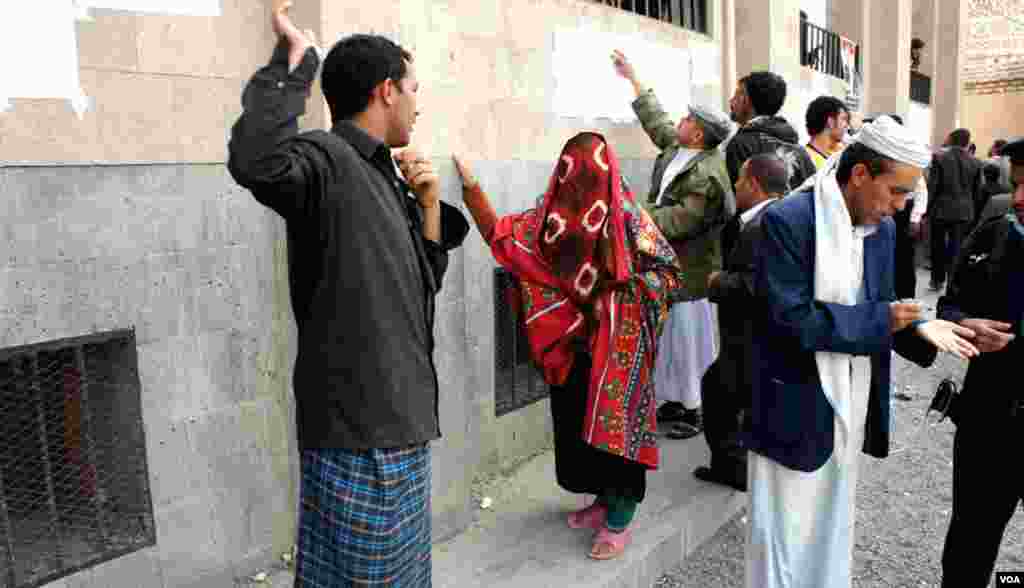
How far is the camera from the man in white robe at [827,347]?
2.40 meters

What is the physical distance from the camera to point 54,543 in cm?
272

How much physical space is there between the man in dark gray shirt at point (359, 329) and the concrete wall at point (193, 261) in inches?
47.3

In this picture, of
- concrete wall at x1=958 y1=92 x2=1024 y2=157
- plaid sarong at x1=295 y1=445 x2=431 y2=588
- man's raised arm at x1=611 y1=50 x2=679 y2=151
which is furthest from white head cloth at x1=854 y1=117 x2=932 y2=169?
concrete wall at x1=958 y1=92 x2=1024 y2=157

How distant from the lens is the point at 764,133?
178 inches

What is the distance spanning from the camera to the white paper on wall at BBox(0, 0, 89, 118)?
2521 mm

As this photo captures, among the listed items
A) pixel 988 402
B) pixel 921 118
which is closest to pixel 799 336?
pixel 988 402

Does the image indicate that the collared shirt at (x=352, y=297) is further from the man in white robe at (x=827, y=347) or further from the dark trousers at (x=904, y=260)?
the dark trousers at (x=904, y=260)

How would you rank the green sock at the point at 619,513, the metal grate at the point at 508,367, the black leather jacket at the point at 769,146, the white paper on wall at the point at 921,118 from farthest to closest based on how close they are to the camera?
the white paper on wall at the point at 921,118
the metal grate at the point at 508,367
the black leather jacket at the point at 769,146
the green sock at the point at 619,513

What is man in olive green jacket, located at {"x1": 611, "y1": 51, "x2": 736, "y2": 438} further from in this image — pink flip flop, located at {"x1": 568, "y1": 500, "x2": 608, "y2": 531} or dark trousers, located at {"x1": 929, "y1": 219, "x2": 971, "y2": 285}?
dark trousers, located at {"x1": 929, "y1": 219, "x2": 971, "y2": 285}

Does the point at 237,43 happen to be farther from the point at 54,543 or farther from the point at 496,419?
the point at 496,419

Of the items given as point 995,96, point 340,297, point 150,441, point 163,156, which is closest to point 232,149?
point 340,297

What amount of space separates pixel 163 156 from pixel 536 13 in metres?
2.34

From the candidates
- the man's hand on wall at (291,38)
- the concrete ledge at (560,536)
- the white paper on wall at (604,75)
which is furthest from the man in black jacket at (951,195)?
the man's hand on wall at (291,38)

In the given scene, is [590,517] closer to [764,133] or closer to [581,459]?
[581,459]
